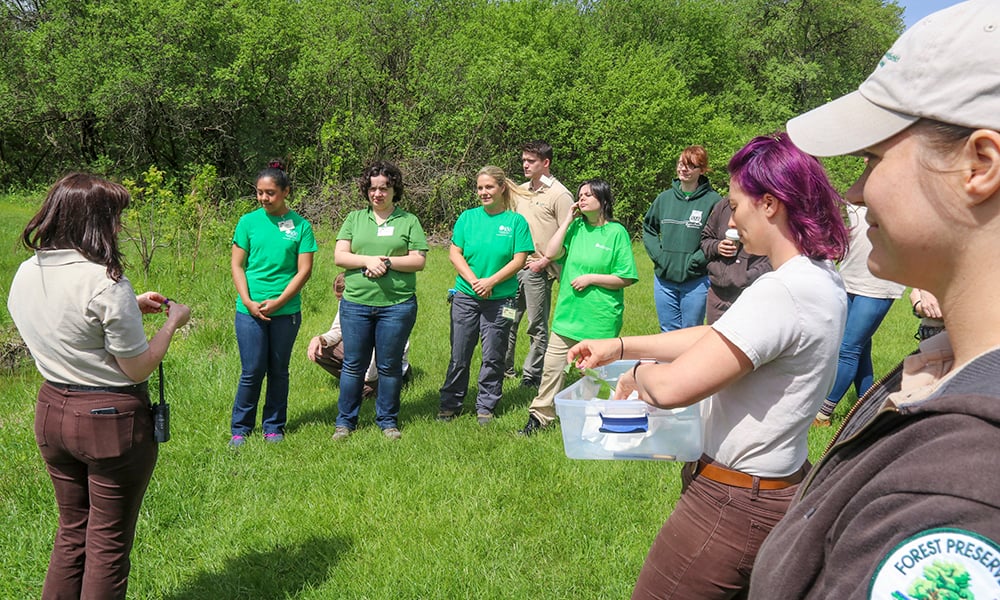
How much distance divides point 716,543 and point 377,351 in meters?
4.01

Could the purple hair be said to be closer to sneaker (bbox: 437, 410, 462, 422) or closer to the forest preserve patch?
the forest preserve patch

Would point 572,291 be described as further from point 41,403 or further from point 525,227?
point 41,403

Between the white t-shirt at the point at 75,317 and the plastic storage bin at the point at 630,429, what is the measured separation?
179 centimetres

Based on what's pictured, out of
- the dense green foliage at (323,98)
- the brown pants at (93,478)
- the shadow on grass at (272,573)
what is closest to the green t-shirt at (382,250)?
the shadow on grass at (272,573)

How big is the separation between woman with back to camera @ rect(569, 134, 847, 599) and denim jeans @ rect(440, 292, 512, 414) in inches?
152

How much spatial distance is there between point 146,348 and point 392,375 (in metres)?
2.82

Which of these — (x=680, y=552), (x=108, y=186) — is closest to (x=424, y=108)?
(x=108, y=186)

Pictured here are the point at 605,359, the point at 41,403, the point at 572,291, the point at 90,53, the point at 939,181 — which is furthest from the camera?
the point at 90,53

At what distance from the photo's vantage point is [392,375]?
219 inches

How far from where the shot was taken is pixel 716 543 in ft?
6.54

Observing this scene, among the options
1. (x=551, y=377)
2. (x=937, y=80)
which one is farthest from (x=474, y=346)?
(x=937, y=80)

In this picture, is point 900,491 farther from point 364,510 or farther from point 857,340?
point 857,340

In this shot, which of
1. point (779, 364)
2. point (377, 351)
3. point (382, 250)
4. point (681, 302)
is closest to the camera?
point (779, 364)

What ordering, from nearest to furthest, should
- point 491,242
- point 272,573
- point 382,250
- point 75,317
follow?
point 75,317
point 272,573
point 382,250
point 491,242
